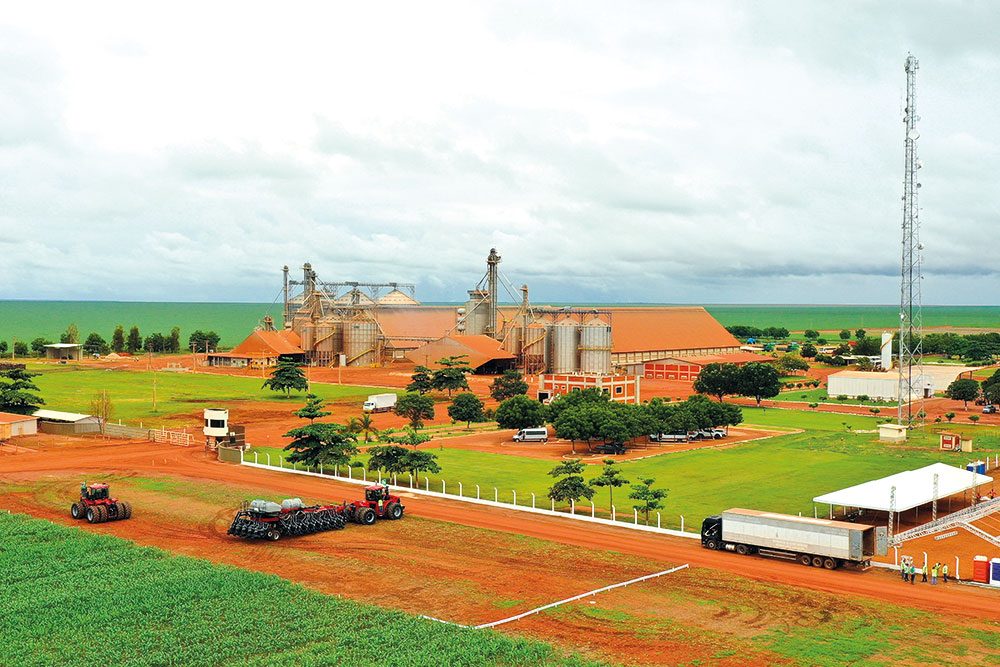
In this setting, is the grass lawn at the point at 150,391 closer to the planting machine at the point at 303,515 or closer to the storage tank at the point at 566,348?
the storage tank at the point at 566,348

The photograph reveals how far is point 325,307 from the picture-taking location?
164m

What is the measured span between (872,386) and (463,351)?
178 feet

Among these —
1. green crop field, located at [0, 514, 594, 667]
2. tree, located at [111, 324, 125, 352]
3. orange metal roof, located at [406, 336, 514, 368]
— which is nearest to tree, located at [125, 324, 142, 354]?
tree, located at [111, 324, 125, 352]

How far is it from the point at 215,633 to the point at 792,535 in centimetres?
2154

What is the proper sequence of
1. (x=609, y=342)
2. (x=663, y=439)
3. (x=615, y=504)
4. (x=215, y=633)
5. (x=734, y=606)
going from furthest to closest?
(x=609, y=342) < (x=663, y=439) < (x=615, y=504) < (x=734, y=606) < (x=215, y=633)

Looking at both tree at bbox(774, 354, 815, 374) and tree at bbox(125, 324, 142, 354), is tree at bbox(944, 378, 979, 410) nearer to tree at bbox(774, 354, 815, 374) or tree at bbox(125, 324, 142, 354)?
tree at bbox(774, 354, 815, 374)

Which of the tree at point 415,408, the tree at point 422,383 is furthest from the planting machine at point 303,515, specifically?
the tree at point 422,383

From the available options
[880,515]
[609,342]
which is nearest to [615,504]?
[880,515]

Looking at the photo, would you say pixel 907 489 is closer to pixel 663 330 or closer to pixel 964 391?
pixel 964 391

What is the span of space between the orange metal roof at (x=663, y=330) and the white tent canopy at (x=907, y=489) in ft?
303

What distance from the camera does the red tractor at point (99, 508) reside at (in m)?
42.9

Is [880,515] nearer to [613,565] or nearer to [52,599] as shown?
[613,565]

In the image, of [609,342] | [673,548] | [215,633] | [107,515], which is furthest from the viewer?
[609,342]

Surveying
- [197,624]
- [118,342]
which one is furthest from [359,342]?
[197,624]
